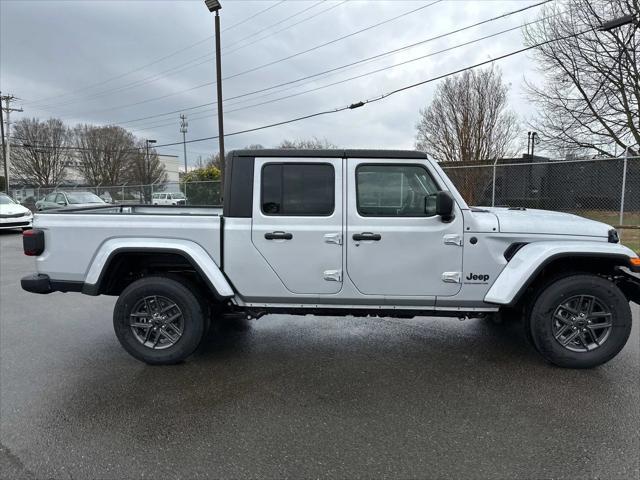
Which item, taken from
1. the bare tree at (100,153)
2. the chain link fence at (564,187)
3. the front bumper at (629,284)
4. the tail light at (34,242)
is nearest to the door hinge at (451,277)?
the front bumper at (629,284)

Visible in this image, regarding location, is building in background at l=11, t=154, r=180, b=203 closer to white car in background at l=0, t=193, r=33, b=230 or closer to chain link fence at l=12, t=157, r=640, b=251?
white car in background at l=0, t=193, r=33, b=230

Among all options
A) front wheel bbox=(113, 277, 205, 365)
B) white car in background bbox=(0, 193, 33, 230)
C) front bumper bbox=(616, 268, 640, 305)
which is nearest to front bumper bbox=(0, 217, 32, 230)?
white car in background bbox=(0, 193, 33, 230)

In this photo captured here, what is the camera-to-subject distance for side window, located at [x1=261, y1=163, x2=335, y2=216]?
3.60 metres

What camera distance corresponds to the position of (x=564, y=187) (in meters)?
14.1

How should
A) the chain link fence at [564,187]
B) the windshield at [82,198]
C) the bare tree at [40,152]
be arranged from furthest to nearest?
1. the bare tree at [40,152]
2. the windshield at [82,198]
3. the chain link fence at [564,187]

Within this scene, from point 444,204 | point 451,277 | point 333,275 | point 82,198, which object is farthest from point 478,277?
point 82,198

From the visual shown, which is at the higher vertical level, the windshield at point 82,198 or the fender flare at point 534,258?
the windshield at point 82,198

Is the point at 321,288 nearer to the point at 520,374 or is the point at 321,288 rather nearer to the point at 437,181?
the point at 437,181

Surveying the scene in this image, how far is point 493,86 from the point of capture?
75.4 feet

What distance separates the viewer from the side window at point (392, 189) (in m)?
3.57

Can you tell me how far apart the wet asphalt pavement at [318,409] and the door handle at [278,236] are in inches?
46.5

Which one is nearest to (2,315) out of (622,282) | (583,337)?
(583,337)

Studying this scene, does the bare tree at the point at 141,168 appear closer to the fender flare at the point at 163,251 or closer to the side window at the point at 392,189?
the fender flare at the point at 163,251

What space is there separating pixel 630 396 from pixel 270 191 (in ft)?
10.9
